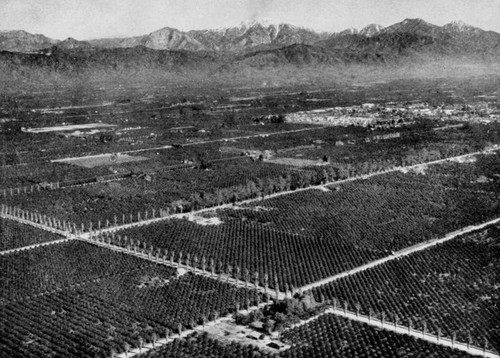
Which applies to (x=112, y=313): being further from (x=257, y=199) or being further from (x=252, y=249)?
(x=257, y=199)

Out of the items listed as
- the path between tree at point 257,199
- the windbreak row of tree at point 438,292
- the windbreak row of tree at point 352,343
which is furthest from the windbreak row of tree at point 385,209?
the windbreak row of tree at point 352,343

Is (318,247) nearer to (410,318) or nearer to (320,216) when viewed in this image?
(320,216)

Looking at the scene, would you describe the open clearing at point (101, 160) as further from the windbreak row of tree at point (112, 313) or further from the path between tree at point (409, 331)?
the path between tree at point (409, 331)

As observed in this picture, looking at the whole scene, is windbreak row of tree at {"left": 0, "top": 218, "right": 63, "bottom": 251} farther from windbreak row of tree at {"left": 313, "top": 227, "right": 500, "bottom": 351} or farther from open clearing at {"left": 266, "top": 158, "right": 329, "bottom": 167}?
open clearing at {"left": 266, "top": 158, "right": 329, "bottom": 167}

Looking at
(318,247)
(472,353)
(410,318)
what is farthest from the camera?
(318,247)

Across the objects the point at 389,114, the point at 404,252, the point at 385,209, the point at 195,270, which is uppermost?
the point at 389,114

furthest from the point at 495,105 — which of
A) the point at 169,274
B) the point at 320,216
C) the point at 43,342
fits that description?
the point at 43,342

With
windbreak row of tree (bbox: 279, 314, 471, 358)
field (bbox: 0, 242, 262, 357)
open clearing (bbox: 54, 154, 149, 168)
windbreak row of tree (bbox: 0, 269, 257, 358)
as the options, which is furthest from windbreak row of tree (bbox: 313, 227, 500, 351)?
open clearing (bbox: 54, 154, 149, 168)

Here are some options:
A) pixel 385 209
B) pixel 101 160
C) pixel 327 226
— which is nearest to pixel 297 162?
pixel 101 160
